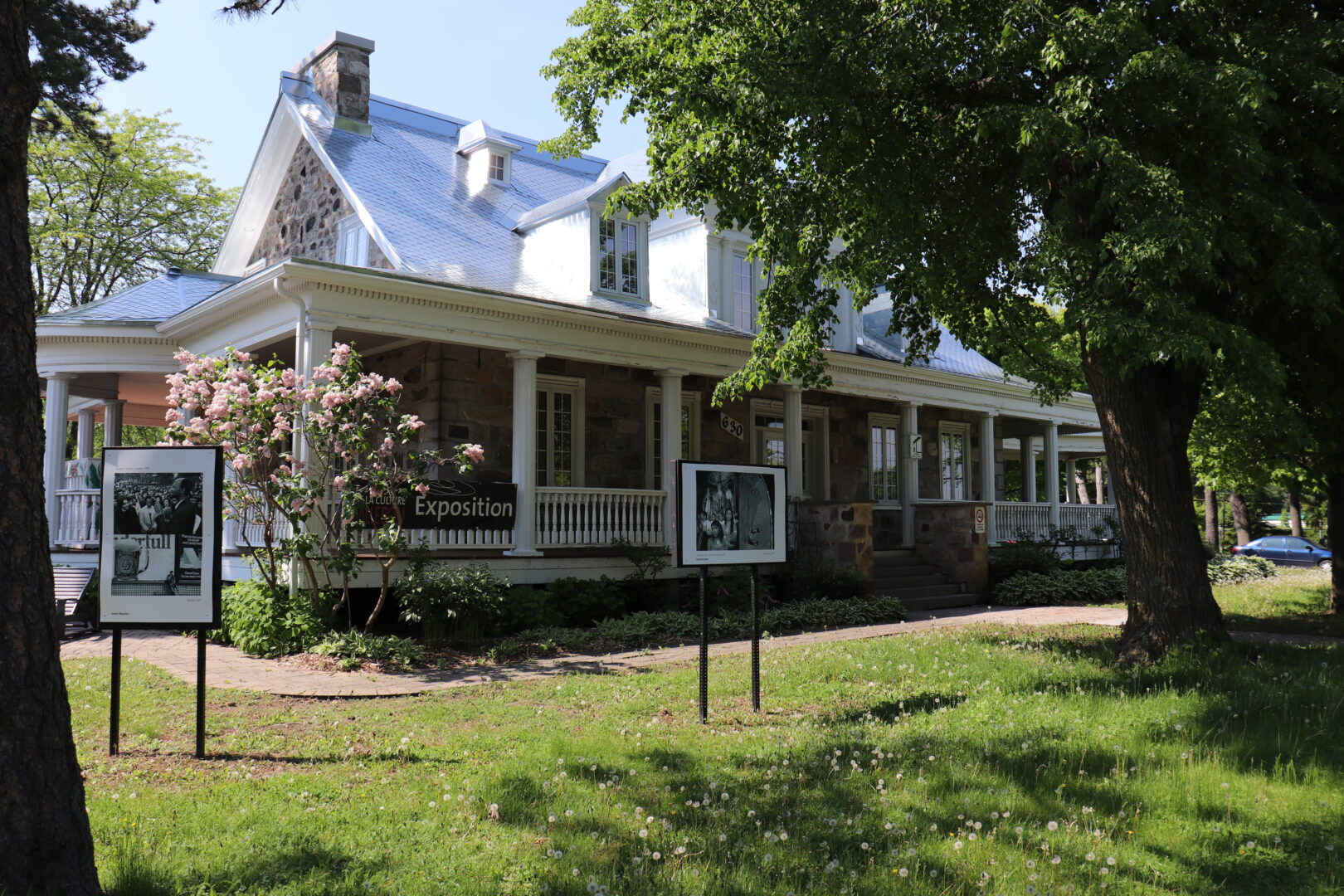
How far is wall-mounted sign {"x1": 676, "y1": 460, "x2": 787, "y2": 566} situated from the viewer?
22.8 ft

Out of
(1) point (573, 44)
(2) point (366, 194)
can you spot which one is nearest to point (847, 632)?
(1) point (573, 44)

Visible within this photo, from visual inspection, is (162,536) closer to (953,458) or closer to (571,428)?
(571,428)

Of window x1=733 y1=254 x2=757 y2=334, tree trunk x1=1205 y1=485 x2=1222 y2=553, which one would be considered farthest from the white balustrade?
tree trunk x1=1205 y1=485 x2=1222 y2=553

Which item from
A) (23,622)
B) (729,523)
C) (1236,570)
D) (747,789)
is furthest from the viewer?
(1236,570)

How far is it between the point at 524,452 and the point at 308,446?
109 inches

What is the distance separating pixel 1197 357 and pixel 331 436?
769 centimetres

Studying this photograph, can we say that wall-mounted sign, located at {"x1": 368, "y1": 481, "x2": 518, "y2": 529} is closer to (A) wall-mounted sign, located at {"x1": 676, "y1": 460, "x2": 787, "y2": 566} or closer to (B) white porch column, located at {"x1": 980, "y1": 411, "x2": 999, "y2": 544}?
(A) wall-mounted sign, located at {"x1": 676, "y1": 460, "x2": 787, "y2": 566}

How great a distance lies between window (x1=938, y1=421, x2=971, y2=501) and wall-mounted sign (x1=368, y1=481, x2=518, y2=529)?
39.8ft

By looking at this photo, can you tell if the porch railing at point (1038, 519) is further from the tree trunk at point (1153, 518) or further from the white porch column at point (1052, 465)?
the tree trunk at point (1153, 518)

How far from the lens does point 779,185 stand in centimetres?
967

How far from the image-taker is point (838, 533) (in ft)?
47.3

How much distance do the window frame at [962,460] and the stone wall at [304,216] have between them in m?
12.8

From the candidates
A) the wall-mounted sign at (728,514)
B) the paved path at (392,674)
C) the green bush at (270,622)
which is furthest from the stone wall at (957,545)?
the green bush at (270,622)

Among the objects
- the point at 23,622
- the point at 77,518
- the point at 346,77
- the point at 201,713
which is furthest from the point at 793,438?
the point at 23,622
